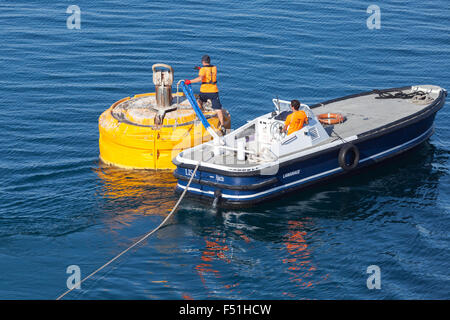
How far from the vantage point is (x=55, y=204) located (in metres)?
15.9

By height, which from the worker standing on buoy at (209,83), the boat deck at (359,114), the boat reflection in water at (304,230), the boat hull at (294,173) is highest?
the worker standing on buoy at (209,83)

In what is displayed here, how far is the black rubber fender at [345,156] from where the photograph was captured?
17.1 m

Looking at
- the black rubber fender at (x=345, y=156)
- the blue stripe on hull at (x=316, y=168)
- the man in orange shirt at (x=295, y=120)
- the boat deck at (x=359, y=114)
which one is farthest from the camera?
the black rubber fender at (x=345, y=156)

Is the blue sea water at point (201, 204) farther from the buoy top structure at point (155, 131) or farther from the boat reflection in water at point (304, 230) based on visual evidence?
the buoy top structure at point (155, 131)

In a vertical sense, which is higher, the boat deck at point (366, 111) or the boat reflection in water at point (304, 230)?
the boat deck at point (366, 111)

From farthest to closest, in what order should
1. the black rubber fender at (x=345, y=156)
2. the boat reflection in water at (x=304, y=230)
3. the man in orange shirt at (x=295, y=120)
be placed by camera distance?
the black rubber fender at (x=345, y=156)
the man in orange shirt at (x=295, y=120)
the boat reflection in water at (x=304, y=230)

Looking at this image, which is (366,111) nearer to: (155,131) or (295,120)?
(295,120)

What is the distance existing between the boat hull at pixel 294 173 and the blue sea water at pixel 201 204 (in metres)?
0.34

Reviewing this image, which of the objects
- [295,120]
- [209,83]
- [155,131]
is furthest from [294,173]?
[155,131]

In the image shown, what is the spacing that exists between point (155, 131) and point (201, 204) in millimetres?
2313

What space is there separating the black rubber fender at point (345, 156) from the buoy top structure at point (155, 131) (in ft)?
10.2

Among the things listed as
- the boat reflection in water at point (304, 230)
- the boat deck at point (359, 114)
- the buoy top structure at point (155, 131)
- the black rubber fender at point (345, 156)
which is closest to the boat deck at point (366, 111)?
the boat deck at point (359, 114)

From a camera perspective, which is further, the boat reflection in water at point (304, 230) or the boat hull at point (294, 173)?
the boat hull at point (294, 173)
